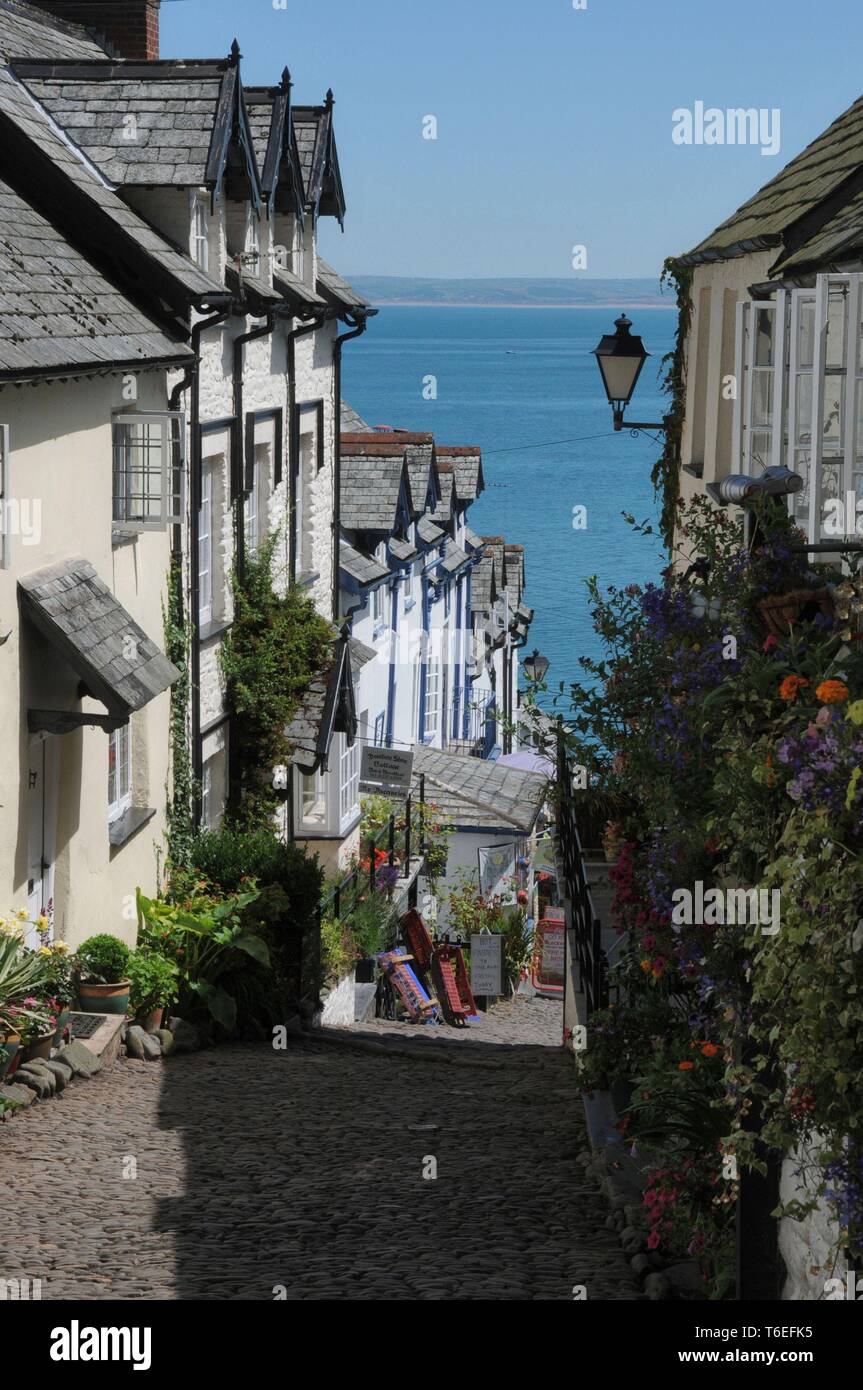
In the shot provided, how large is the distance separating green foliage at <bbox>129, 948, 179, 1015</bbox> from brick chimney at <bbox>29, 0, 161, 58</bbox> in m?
12.0

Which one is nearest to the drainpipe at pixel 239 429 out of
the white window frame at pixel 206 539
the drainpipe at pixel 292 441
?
the white window frame at pixel 206 539

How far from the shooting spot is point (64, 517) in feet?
38.7

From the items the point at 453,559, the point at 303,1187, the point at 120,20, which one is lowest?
the point at 303,1187

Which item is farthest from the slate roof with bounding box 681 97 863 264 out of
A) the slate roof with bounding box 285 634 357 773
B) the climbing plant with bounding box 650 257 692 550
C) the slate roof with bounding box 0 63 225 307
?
the slate roof with bounding box 285 634 357 773

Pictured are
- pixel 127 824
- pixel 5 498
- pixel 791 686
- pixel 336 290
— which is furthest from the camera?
pixel 336 290

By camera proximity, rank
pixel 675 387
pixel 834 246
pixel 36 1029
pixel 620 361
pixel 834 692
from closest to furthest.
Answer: pixel 834 692 < pixel 834 246 < pixel 36 1029 < pixel 620 361 < pixel 675 387

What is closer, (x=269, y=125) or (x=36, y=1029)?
(x=36, y=1029)

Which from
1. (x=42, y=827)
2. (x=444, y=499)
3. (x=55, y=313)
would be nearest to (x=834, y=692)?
(x=42, y=827)

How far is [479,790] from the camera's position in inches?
1173

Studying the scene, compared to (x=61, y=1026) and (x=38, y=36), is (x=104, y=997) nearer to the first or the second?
(x=61, y=1026)

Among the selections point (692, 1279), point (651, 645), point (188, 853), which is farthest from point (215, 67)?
point (692, 1279)

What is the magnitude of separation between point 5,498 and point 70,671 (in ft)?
5.63

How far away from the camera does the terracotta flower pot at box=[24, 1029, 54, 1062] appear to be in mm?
10742

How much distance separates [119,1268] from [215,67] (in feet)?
39.8
